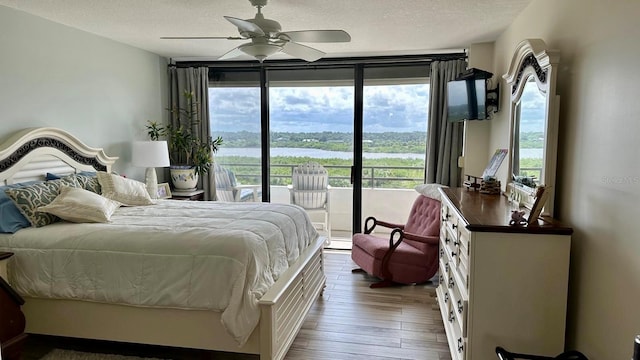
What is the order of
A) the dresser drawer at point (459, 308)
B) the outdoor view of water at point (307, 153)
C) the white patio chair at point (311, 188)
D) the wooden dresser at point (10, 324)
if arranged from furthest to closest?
the white patio chair at point (311, 188)
the outdoor view of water at point (307, 153)
the wooden dresser at point (10, 324)
the dresser drawer at point (459, 308)

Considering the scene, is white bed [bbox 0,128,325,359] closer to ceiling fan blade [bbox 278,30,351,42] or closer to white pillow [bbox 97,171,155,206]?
white pillow [bbox 97,171,155,206]

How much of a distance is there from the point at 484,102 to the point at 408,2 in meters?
1.31

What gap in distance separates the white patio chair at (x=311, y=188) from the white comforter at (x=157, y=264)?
247cm

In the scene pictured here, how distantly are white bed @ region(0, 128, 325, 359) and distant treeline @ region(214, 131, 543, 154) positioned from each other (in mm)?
2548

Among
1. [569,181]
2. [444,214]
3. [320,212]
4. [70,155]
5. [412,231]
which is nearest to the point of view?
[569,181]

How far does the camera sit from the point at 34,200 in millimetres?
3051

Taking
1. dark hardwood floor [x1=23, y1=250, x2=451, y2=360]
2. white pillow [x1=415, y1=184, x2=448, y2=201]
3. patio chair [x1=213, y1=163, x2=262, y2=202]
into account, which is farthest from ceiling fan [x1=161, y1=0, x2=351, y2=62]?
patio chair [x1=213, y1=163, x2=262, y2=202]

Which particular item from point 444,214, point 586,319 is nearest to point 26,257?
point 444,214

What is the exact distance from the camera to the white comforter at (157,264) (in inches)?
98.1

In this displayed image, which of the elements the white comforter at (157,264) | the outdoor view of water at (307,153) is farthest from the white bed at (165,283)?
the outdoor view of water at (307,153)

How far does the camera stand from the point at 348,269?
470 centimetres

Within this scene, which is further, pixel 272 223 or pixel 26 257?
pixel 272 223

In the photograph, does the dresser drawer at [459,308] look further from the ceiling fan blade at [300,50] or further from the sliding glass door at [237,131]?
→ the sliding glass door at [237,131]

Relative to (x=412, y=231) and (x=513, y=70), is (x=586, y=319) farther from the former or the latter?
(x=412, y=231)
